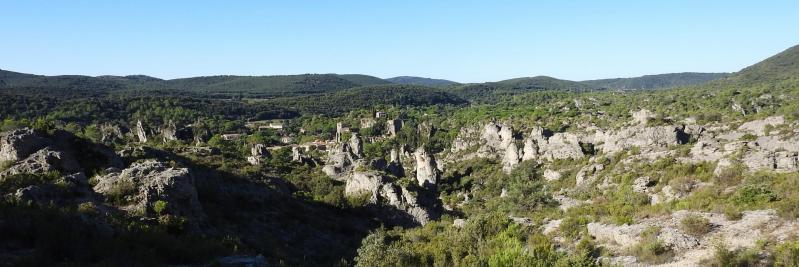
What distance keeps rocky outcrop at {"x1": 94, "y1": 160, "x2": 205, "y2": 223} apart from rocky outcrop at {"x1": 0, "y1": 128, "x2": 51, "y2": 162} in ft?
17.9

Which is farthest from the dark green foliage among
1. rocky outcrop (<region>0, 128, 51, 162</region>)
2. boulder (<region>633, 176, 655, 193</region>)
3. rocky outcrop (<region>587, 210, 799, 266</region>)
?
boulder (<region>633, 176, 655, 193</region>)

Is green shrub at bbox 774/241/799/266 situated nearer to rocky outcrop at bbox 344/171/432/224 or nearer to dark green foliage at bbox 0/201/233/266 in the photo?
dark green foliage at bbox 0/201/233/266

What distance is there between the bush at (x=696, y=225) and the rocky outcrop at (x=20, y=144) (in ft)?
95.5

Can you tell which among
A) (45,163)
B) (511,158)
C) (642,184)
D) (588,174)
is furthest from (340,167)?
(45,163)

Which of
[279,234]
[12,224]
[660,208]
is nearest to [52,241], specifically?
[12,224]

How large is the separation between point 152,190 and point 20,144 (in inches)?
371

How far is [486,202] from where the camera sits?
47.7 meters

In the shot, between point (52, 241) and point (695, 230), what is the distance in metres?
19.7

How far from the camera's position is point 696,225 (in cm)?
1675

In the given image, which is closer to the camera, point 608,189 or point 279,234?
point 279,234

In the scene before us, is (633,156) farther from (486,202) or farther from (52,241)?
(52,241)

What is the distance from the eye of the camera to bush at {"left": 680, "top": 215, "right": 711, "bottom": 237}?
1658 cm

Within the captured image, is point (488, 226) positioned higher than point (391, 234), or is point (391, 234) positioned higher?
point (488, 226)

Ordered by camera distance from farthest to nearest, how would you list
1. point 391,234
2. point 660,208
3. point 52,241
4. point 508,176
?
point 508,176, point 391,234, point 660,208, point 52,241
